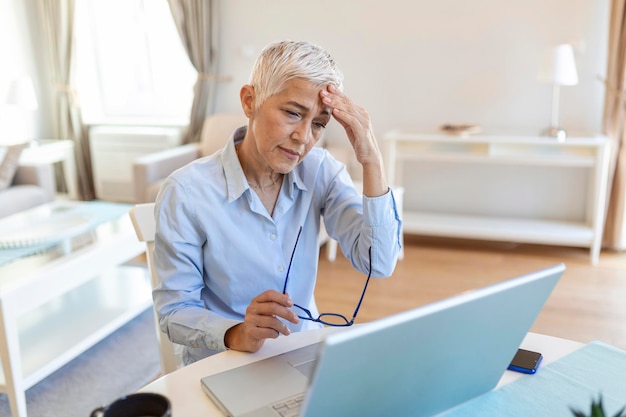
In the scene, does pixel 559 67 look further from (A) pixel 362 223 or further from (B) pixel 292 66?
(B) pixel 292 66

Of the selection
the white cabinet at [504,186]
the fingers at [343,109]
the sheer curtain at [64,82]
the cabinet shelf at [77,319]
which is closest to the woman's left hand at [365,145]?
the fingers at [343,109]

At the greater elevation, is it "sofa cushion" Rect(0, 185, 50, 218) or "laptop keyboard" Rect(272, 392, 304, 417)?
"laptop keyboard" Rect(272, 392, 304, 417)

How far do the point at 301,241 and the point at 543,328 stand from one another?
176cm

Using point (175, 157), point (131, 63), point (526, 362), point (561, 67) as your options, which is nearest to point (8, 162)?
point (175, 157)

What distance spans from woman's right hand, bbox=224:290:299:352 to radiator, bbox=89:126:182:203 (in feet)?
12.9

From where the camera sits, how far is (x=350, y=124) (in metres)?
1.17

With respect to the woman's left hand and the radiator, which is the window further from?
the woman's left hand

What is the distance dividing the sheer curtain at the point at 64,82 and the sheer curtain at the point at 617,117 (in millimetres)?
3980

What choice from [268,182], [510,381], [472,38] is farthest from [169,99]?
[510,381]

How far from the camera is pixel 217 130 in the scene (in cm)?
427

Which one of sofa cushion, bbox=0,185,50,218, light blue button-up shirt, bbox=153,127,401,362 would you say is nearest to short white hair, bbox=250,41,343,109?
light blue button-up shirt, bbox=153,127,401,362

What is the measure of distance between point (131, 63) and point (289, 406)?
15.4 feet

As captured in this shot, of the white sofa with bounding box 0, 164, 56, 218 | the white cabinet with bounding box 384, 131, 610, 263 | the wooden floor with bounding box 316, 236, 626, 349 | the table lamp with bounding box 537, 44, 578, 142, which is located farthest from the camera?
the white sofa with bounding box 0, 164, 56, 218

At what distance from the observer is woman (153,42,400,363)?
43.9 inches
